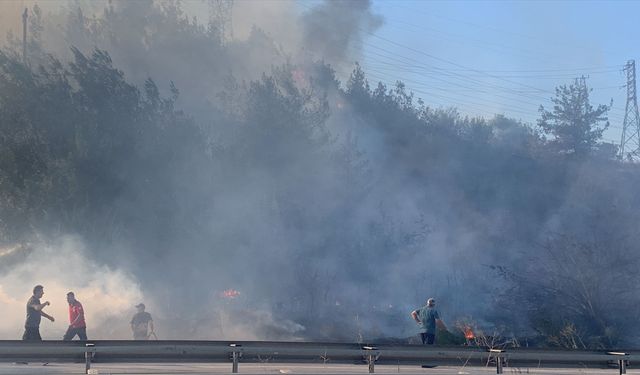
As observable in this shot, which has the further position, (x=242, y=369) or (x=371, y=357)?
(x=242, y=369)

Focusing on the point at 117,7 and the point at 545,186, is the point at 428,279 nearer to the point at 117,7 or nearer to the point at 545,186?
the point at 545,186

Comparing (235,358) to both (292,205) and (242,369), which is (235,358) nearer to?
(242,369)

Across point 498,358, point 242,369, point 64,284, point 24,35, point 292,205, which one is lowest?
point 242,369

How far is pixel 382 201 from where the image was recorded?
29.9 m

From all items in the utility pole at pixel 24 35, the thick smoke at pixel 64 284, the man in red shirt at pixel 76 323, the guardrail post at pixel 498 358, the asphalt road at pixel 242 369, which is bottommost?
the asphalt road at pixel 242 369

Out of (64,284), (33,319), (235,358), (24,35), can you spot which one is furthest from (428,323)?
(24,35)

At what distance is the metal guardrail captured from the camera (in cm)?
1000

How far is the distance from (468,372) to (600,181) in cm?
1948

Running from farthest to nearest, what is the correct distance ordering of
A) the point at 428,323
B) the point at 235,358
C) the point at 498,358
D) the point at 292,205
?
the point at 292,205 → the point at 428,323 → the point at 498,358 → the point at 235,358

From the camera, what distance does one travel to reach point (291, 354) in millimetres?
10688

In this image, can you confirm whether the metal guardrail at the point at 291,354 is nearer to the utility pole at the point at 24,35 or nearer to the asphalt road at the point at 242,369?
the asphalt road at the point at 242,369

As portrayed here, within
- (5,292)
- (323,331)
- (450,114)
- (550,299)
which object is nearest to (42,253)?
(5,292)

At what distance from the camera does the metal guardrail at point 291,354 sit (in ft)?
32.8

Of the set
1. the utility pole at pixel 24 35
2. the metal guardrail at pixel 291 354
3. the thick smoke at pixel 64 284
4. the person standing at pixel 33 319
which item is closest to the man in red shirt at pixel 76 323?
the person standing at pixel 33 319
